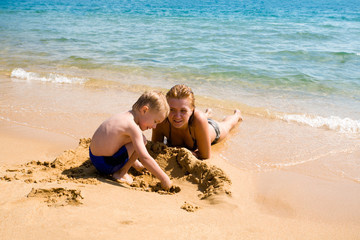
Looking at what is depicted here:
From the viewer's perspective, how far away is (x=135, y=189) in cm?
313

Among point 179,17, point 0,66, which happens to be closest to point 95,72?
point 0,66

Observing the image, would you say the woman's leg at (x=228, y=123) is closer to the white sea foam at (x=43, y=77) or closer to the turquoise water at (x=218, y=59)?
the turquoise water at (x=218, y=59)

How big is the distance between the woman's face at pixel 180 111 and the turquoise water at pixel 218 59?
2.53 meters

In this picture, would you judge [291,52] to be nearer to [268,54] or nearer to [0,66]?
[268,54]

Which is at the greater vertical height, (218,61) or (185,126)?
(185,126)

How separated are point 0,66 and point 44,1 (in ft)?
69.8

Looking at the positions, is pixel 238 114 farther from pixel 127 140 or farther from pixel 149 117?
pixel 127 140

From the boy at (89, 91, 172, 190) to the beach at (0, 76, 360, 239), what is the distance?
0.17 m

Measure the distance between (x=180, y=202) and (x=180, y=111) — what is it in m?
1.25

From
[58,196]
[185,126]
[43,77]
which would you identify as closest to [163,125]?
[185,126]

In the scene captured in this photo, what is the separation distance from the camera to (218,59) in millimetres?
9570

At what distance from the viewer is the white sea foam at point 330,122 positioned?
17.5 feet

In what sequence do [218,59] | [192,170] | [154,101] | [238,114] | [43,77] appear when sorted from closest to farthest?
1. [154,101]
2. [192,170]
3. [238,114]
4. [43,77]
5. [218,59]

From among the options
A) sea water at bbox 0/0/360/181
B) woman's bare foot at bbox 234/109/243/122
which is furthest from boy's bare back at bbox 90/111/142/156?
woman's bare foot at bbox 234/109/243/122
